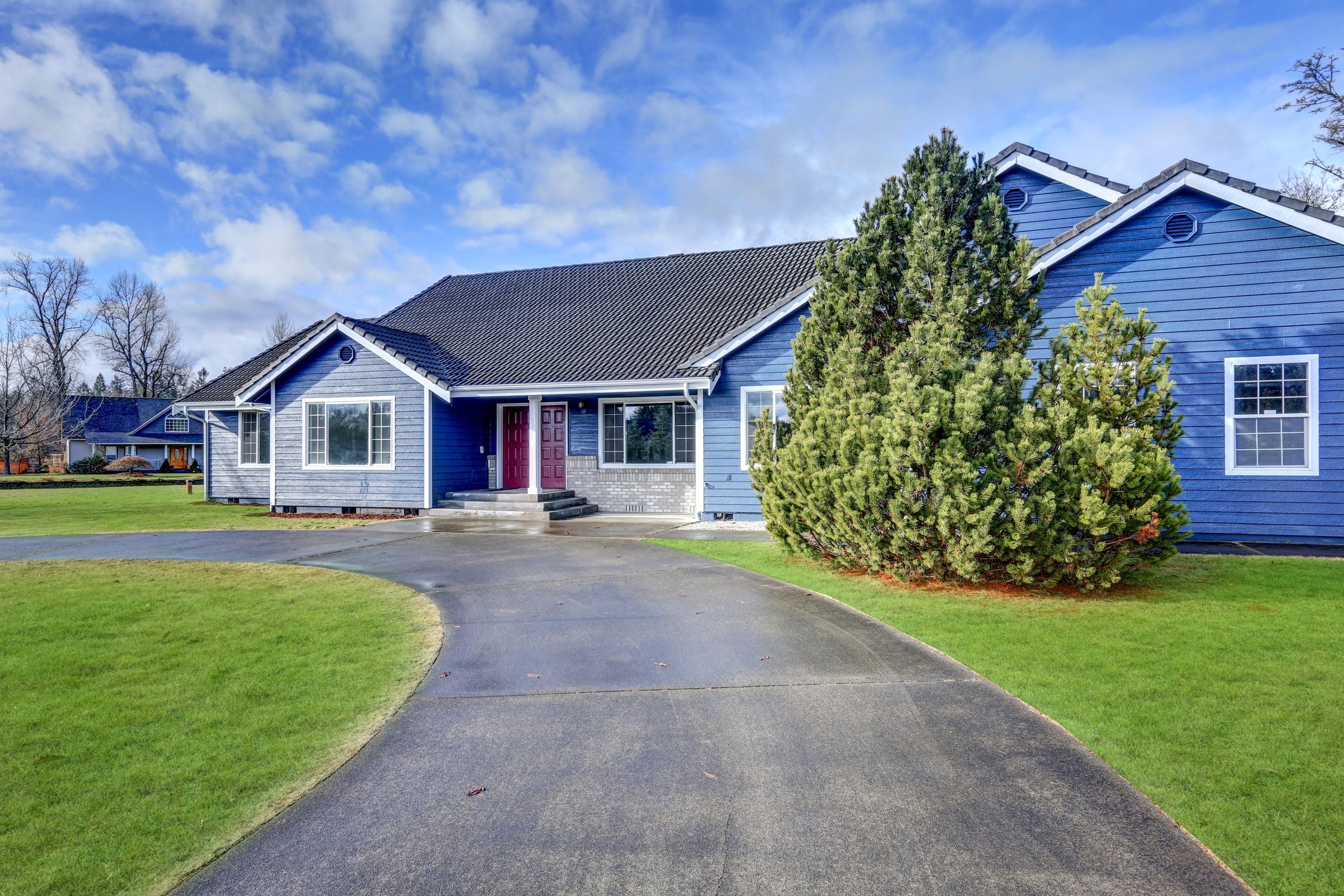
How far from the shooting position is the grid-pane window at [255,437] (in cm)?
1962

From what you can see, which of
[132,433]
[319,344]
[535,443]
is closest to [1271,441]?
[535,443]

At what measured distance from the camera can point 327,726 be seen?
384cm

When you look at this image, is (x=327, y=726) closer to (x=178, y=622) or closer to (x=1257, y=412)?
(x=178, y=622)

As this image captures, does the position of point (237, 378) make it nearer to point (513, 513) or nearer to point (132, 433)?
point (513, 513)

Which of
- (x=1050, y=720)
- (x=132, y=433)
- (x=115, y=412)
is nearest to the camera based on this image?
(x=1050, y=720)

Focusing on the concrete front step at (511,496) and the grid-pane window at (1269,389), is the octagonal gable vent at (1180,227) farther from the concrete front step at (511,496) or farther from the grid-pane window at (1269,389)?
the concrete front step at (511,496)

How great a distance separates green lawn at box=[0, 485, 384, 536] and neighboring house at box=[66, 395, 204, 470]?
101ft

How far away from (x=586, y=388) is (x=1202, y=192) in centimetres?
1184

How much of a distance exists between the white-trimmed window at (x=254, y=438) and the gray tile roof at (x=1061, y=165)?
66.6 feet

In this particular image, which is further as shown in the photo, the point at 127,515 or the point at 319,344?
the point at 127,515

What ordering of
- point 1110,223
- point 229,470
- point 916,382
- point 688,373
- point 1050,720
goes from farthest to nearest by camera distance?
point 229,470 → point 688,373 → point 1110,223 → point 916,382 → point 1050,720

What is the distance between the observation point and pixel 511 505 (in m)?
15.2

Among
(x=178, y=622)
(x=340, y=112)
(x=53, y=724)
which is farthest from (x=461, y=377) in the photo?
(x=53, y=724)

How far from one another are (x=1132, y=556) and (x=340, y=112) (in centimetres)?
1999
